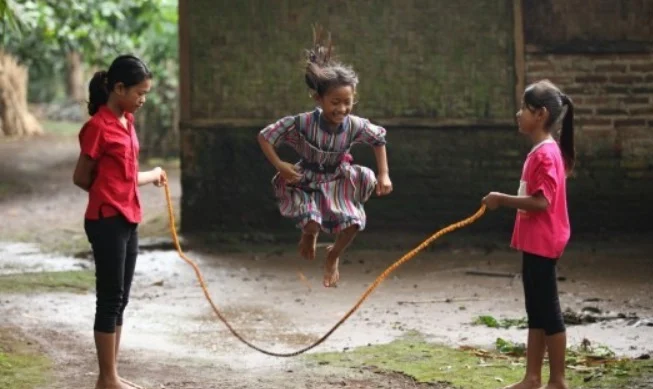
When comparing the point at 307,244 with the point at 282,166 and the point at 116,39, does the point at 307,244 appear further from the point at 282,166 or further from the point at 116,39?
the point at 116,39

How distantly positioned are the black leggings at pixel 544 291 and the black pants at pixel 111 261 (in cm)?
203

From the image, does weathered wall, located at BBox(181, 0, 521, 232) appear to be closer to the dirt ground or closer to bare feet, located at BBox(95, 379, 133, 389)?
the dirt ground

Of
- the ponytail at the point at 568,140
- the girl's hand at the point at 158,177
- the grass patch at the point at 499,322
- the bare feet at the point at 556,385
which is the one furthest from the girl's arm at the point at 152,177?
the grass patch at the point at 499,322

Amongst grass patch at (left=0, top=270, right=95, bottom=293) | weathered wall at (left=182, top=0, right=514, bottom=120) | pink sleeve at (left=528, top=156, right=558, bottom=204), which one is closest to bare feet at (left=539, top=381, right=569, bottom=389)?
pink sleeve at (left=528, top=156, right=558, bottom=204)

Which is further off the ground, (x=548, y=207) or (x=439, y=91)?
(x=548, y=207)

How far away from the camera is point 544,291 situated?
6.39 meters

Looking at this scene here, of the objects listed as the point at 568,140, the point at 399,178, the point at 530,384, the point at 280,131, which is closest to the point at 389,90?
the point at 399,178

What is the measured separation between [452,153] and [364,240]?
50.0 inches

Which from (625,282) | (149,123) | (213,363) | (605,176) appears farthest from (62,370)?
(149,123)

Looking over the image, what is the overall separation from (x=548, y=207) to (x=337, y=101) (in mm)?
1241

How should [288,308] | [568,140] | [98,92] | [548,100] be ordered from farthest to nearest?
[288,308], [568,140], [98,92], [548,100]

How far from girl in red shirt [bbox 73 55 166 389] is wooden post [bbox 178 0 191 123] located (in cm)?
668

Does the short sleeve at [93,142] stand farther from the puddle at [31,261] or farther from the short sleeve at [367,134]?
the puddle at [31,261]

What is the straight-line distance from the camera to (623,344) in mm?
7969
